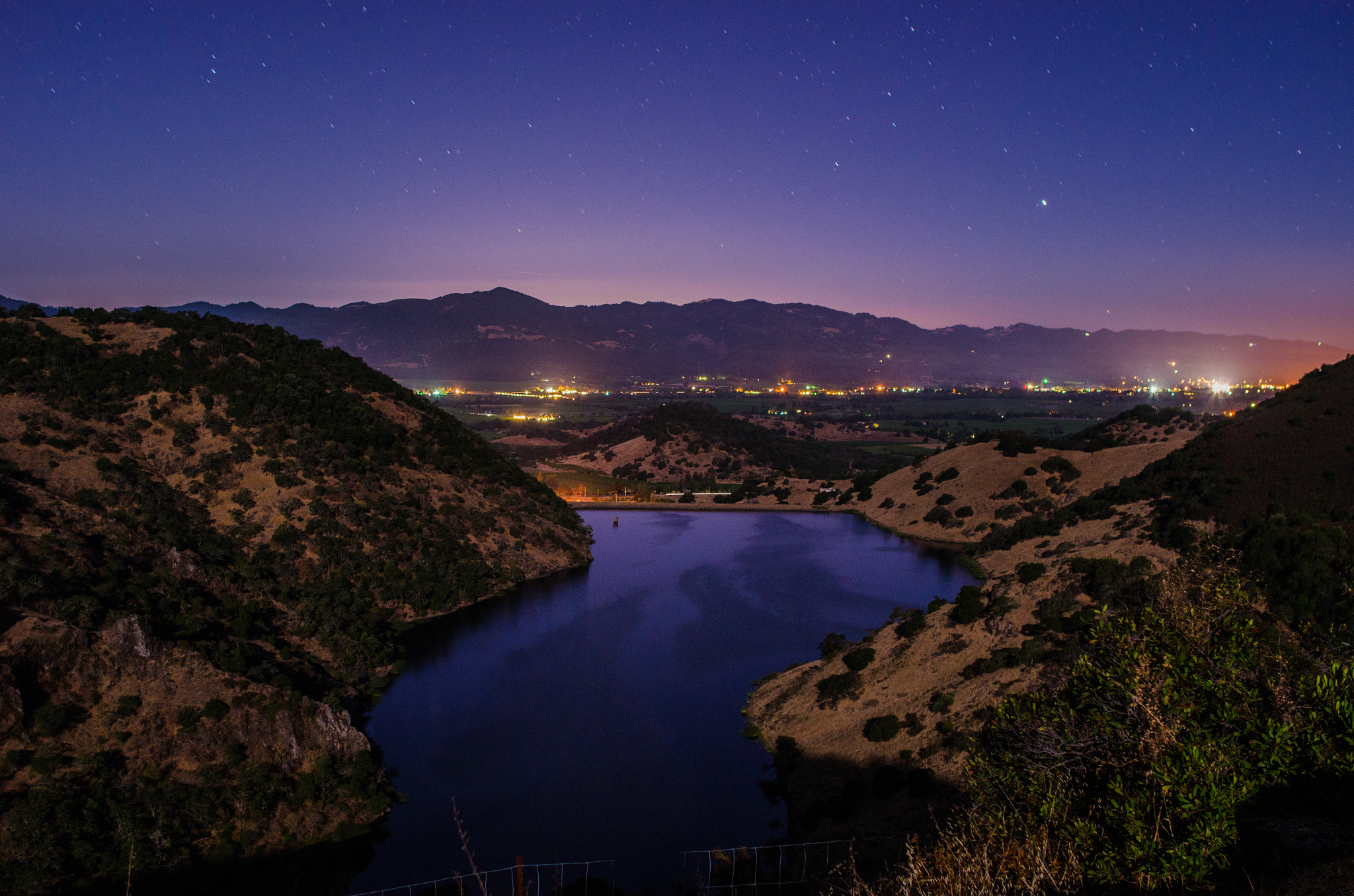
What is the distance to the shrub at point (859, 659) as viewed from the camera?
39.7 meters

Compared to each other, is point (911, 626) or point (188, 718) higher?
point (911, 626)

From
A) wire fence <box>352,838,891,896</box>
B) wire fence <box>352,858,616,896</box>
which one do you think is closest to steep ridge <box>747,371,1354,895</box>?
wire fence <box>352,838,891,896</box>

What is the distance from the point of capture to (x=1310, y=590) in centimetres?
3356

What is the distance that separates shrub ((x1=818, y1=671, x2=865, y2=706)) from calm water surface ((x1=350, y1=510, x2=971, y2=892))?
4.50 metres

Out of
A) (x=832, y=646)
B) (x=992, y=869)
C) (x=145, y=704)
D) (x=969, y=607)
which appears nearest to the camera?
(x=992, y=869)

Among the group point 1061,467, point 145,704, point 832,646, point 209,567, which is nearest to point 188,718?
point 145,704

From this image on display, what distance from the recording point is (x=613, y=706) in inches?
1668

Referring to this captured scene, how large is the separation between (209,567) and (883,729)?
41.4m

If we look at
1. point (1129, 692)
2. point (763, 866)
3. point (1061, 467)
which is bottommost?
point (763, 866)

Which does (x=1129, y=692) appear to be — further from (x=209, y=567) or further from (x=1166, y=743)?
(x=209, y=567)

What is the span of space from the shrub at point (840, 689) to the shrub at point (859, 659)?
37 cm

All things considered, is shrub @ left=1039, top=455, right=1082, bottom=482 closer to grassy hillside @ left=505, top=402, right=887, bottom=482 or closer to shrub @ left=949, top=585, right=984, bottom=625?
grassy hillside @ left=505, top=402, right=887, bottom=482

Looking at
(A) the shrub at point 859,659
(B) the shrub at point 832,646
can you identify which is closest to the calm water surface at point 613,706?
(B) the shrub at point 832,646

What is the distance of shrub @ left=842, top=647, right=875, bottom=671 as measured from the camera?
130 feet
